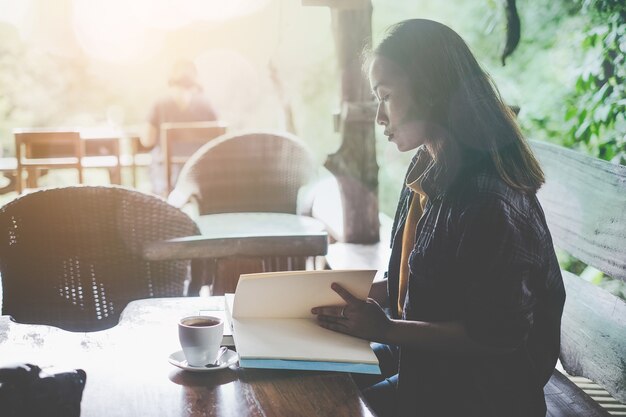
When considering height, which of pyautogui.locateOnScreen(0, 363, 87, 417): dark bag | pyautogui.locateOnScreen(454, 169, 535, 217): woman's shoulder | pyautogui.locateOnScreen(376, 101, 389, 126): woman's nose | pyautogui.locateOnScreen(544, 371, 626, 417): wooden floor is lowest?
pyautogui.locateOnScreen(544, 371, 626, 417): wooden floor

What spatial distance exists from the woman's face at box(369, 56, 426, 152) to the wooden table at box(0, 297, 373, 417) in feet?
1.70

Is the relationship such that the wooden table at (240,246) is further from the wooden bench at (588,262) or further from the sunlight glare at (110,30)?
the sunlight glare at (110,30)

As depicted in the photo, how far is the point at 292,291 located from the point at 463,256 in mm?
307

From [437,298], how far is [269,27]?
409 inches

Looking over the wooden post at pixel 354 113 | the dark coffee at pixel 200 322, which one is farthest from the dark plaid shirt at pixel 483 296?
the wooden post at pixel 354 113

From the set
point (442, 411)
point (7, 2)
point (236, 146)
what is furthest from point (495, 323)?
point (7, 2)

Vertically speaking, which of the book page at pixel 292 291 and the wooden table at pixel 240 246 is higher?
the book page at pixel 292 291

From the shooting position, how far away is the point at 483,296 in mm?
1100

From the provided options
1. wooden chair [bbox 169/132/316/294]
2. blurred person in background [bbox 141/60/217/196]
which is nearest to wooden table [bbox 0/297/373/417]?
wooden chair [bbox 169/132/316/294]

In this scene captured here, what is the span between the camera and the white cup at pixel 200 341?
41.1 inches

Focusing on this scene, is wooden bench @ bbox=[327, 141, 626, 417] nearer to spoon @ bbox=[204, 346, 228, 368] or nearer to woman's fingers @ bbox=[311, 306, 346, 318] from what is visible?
woman's fingers @ bbox=[311, 306, 346, 318]

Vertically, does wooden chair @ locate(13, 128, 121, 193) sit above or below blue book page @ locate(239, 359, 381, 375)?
below

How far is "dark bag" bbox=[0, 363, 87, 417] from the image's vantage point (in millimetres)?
764

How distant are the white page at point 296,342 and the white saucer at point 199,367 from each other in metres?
0.03
